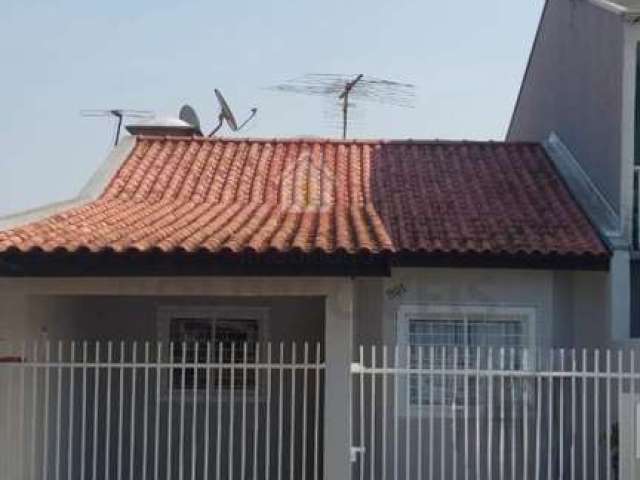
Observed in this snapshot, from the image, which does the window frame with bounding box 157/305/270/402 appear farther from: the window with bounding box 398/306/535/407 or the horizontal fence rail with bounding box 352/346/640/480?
the window with bounding box 398/306/535/407

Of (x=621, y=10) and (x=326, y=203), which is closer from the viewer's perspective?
(x=621, y=10)

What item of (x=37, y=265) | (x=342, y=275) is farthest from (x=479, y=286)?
(x=37, y=265)

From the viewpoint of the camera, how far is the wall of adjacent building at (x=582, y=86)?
37.9 ft

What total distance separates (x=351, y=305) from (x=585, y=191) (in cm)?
454

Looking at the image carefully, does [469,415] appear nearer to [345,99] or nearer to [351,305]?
[351,305]

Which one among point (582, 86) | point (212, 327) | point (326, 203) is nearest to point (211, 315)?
point (212, 327)

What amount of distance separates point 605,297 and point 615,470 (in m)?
2.18

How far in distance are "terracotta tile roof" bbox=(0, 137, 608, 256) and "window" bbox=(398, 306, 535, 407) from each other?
871 millimetres

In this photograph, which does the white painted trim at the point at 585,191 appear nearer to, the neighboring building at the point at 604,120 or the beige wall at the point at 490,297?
the neighboring building at the point at 604,120

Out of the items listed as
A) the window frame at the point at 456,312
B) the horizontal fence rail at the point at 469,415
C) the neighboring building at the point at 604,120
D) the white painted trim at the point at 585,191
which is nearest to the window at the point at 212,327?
the horizontal fence rail at the point at 469,415

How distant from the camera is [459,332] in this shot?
11375 mm

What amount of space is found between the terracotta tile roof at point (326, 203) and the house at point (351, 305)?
0.04m

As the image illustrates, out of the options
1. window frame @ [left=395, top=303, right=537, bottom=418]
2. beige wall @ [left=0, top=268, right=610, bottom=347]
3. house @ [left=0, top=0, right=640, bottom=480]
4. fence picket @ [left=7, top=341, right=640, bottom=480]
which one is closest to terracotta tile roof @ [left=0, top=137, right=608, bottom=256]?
house @ [left=0, top=0, right=640, bottom=480]

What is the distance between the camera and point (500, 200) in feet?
40.7
